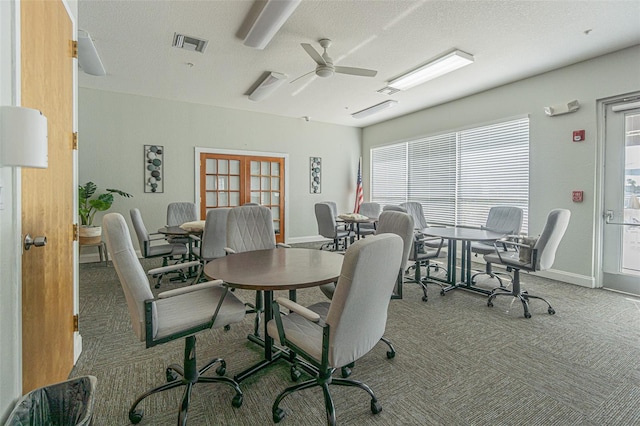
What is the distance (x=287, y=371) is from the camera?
2145 millimetres

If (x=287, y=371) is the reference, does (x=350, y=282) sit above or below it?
above

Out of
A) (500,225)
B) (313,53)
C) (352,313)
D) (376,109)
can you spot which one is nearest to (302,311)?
(352,313)

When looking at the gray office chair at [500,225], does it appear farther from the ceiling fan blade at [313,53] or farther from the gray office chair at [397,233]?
the ceiling fan blade at [313,53]

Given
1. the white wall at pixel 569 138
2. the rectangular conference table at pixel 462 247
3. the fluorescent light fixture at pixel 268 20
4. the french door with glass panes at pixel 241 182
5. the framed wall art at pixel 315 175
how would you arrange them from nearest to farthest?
1. the fluorescent light fixture at pixel 268 20
2. the rectangular conference table at pixel 462 247
3. the white wall at pixel 569 138
4. the french door with glass panes at pixel 241 182
5. the framed wall art at pixel 315 175

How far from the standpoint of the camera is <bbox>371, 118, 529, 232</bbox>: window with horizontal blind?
4.92 metres

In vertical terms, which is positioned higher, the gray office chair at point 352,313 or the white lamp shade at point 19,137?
the white lamp shade at point 19,137

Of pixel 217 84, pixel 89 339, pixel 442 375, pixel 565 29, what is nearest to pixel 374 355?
pixel 442 375

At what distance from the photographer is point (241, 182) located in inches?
269

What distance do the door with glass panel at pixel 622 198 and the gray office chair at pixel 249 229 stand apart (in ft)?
13.7

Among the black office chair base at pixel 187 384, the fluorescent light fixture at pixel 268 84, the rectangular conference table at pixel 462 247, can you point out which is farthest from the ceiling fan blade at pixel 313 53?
the black office chair base at pixel 187 384

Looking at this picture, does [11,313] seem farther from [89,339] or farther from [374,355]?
[374,355]

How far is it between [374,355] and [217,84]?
4.64 m

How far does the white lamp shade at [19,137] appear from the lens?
1179mm

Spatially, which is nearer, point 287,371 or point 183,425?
point 183,425
